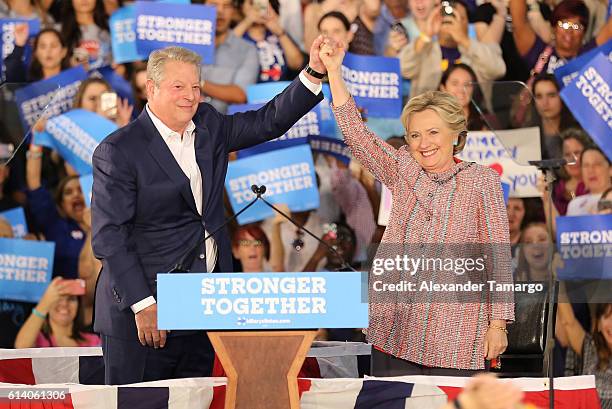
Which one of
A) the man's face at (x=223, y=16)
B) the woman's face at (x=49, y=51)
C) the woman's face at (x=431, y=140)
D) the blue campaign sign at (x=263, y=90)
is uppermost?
the man's face at (x=223, y=16)

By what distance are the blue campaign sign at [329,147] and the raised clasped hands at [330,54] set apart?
2.48 m

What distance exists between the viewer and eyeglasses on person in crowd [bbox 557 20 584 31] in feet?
19.5

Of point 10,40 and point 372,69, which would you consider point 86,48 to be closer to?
point 10,40

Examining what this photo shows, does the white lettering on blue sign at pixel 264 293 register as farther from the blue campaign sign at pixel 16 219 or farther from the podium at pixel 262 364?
the blue campaign sign at pixel 16 219

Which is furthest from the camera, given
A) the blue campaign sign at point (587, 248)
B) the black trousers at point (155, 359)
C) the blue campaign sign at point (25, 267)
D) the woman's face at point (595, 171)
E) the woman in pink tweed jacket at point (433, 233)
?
the blue campaign sign at point (25, 267)

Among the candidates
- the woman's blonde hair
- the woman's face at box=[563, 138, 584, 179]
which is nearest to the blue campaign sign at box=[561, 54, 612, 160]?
the woman's face at box=[563, 138, 584, 179]

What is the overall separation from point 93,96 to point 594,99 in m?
2.75

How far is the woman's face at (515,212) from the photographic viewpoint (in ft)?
18.9

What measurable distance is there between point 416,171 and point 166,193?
819 millimetres

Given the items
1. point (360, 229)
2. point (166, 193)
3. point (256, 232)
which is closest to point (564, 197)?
point (360, 229)

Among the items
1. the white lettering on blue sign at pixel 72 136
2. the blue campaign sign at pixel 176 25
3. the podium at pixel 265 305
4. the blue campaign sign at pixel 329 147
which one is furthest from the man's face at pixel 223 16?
the podium at pixel 265 305

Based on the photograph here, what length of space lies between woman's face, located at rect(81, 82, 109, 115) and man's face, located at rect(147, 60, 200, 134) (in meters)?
2.53

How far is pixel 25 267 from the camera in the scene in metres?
5.86

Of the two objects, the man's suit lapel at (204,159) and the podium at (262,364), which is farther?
the man's suit lapel at (204,159)
